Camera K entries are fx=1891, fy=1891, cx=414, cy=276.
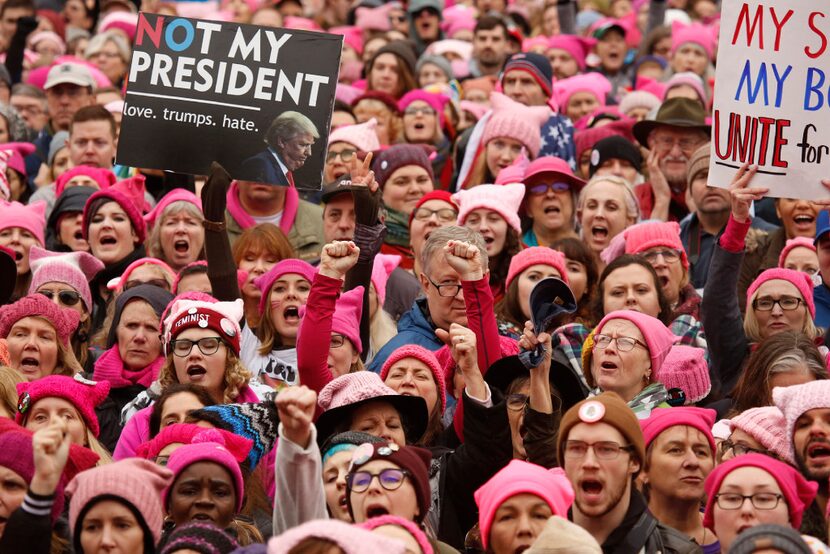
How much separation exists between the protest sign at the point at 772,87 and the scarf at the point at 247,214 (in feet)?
9.99

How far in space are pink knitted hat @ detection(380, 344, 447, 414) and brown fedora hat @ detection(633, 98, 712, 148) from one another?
4191mm

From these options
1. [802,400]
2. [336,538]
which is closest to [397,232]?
[802,400]

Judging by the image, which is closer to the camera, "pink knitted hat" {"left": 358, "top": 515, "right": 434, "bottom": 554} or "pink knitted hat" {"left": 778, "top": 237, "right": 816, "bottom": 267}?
"pink knitted hat" {"left": 358, "top": 515, "right": 434, "bottom": 554}

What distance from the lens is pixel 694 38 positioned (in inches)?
621

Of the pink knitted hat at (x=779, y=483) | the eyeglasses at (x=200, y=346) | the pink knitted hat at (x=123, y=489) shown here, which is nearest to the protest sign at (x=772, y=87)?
the pink knitted hat at (x=779, y=483)

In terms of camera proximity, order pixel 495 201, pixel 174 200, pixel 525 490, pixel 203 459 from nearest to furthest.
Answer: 1. pixel 525 490
2. pixel 203 459
3. pixel 495 201
4. pixel 174 200

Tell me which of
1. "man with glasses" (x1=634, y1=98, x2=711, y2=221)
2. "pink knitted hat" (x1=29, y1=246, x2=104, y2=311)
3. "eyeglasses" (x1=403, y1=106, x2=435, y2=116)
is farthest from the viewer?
"eyeglasses" (x1=403, y1=106, x2=435, y2=116)

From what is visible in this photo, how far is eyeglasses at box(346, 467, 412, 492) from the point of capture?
746cm

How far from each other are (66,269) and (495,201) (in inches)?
96.1

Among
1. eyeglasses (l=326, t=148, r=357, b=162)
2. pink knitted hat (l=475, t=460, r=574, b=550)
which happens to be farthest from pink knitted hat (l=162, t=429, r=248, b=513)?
eyeglasses (l=326, t=148, r=357, b=162)

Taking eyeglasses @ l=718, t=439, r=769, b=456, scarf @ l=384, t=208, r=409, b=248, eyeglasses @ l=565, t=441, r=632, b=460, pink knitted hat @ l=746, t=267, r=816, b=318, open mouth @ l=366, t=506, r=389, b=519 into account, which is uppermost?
scarf @ l=384, t=208, r=409, b=248

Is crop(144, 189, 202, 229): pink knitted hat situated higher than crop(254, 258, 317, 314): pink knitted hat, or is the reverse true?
crop(144, 189, 202, 229): pink knitted hat

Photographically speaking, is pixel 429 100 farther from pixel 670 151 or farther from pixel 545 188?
pixel 545 188

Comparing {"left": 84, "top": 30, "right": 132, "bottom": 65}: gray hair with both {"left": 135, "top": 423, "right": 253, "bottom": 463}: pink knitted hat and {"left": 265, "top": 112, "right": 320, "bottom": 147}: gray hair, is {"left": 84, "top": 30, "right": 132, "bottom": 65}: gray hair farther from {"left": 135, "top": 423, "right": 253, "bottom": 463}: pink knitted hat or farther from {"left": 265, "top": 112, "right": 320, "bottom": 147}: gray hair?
{"left": 135, "top": 423, "right": 253, "bottom": 463}: pink knitted hat
